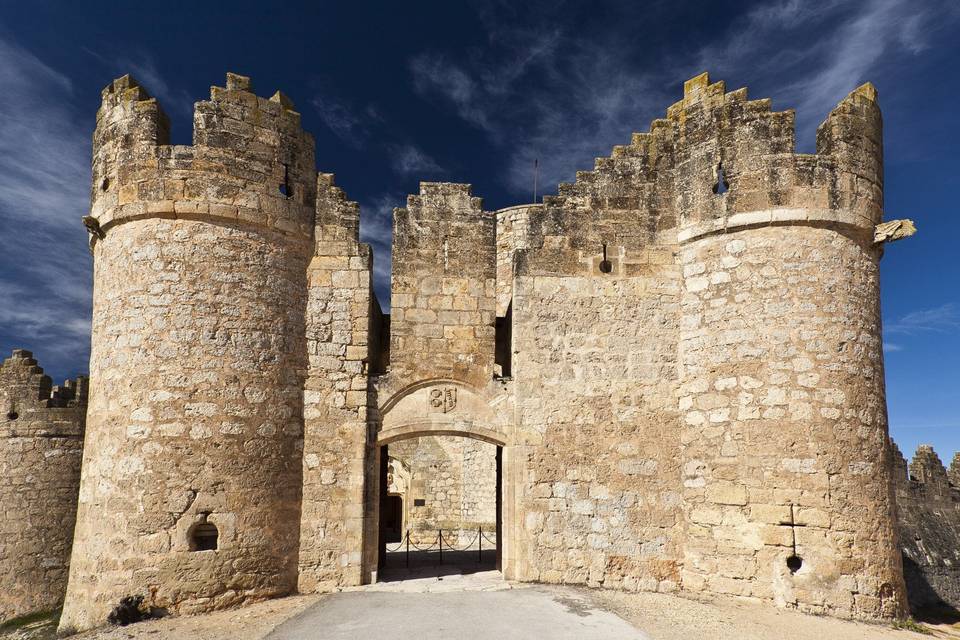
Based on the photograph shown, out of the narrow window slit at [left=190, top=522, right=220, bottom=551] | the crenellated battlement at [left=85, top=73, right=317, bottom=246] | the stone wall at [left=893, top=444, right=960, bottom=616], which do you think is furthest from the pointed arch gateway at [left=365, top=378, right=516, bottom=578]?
the stone wall at [left=893, top=444, right=960, bottom=616]

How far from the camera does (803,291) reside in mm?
8641

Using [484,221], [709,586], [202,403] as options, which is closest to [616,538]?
[709,586]

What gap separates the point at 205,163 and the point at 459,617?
20.6 ft

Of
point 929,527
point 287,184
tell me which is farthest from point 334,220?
point 929,527

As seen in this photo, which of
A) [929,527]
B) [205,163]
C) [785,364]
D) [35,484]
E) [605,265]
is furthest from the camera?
[929,527]

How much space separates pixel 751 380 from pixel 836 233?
7.30 ft

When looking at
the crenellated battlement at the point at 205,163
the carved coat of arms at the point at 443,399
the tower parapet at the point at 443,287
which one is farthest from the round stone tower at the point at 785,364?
the crenellated battlement at the point at 205,163

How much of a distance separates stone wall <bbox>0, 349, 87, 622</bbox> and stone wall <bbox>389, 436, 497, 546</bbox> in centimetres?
742

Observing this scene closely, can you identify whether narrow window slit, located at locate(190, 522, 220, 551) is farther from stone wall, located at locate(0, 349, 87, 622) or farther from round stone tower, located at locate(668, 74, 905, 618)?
round stone tower, located at locate(668, 74, 905, 618)

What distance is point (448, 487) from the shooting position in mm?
17234

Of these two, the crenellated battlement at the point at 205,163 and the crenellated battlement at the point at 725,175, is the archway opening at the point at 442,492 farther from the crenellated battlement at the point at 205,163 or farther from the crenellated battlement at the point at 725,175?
the crenellated battlement at the point at 205,163

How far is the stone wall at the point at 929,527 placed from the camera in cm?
1249

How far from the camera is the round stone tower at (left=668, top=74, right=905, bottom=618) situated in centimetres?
813

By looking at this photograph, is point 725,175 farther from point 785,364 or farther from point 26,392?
point 26,392
